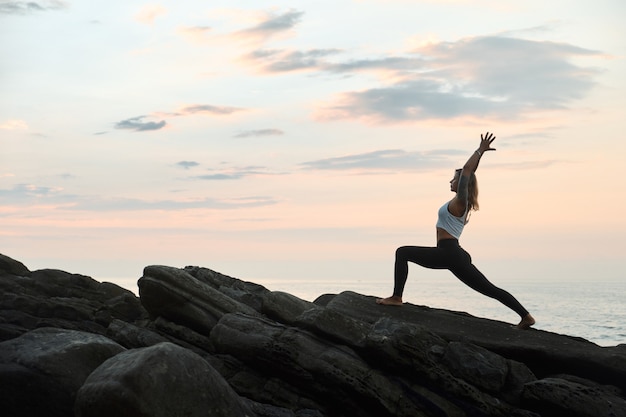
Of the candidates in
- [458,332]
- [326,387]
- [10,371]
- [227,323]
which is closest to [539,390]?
[458,332]

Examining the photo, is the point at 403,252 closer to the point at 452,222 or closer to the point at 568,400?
the point at 452,222

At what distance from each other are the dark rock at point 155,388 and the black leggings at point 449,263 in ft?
24.6

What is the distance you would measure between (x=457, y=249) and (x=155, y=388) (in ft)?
30.8

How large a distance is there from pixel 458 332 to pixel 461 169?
Result: 13.5 ft

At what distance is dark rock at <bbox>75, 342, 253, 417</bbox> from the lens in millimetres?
12320

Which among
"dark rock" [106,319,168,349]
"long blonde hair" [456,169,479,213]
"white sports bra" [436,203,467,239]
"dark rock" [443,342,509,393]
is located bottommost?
"dark rock" [443,342,509,393]

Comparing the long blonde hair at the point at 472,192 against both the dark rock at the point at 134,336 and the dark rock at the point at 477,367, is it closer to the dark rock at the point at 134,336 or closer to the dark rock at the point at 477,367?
the dark rock at the point at 477,367

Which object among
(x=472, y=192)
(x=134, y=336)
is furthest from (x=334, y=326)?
(x=134, y=336)

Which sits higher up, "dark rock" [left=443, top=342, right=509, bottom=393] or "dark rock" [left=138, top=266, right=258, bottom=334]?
"dark rock" [left=138, top=266, right=258, bottom=334]

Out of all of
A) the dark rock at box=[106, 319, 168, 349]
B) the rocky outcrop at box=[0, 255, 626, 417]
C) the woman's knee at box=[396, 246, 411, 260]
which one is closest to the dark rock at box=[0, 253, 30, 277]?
the rocky outcrop at box=[0, 255, 626, 417]

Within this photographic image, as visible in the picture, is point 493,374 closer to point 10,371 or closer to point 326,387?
point 326,387

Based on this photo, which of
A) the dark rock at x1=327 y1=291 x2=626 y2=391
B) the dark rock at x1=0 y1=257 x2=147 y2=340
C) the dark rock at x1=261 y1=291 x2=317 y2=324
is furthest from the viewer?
the dark rock at x1=0 y1=257 x2=147 y2=340

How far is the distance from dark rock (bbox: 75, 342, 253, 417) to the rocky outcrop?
22mm

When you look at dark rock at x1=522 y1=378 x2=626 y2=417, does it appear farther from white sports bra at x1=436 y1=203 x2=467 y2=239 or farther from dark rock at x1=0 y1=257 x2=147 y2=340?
dark rock at x1=0 y1=257 x2=147 y2=340
